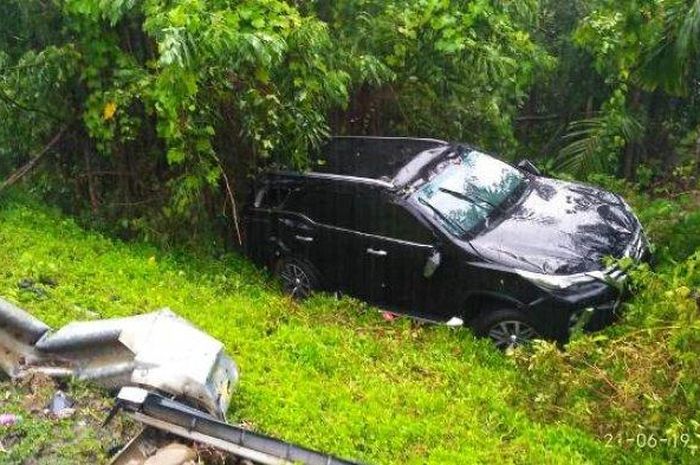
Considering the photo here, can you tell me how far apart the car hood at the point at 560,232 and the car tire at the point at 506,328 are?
443mm

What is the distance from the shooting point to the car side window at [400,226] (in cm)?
682

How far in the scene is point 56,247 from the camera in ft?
25.8

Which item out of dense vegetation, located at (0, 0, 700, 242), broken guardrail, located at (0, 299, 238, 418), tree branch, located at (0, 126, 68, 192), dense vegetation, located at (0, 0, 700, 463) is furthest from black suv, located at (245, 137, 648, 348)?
tree branch, located at (0, 126, 68, 192)

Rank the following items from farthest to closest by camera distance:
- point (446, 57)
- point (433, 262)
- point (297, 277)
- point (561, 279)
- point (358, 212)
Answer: point (446, 57), point (297, 277), point (358, 212), point (433, 262), point (561, 279)

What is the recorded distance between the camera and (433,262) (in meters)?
6.69

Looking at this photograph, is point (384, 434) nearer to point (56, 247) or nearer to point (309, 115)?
point (309, 115)

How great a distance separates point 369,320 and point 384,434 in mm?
2232

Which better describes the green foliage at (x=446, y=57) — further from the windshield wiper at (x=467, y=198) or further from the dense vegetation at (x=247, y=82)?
the windshield wiper at (x=467, y=198)

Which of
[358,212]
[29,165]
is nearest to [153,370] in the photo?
[358,212]

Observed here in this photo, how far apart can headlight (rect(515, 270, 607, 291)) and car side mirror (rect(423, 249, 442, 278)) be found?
749mm

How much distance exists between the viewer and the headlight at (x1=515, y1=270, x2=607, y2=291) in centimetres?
613

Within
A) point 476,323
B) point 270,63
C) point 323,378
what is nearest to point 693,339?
point 476,323

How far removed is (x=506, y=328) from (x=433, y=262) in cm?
86

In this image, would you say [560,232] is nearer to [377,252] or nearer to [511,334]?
[511,334]
